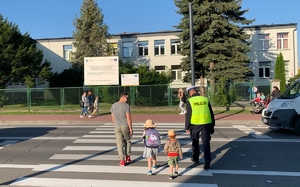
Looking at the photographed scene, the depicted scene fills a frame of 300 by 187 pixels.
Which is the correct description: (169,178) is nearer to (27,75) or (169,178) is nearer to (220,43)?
(220,43)

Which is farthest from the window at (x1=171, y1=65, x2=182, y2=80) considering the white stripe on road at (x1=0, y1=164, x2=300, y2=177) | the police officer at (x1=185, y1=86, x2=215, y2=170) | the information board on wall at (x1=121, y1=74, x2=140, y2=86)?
the white stripe on road at (x1=0, y1=164, x2=300, y2=177)

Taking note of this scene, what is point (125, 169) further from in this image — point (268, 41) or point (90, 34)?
point (268, 41)

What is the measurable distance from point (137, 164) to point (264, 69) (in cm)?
3801

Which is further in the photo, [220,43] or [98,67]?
[220,43]

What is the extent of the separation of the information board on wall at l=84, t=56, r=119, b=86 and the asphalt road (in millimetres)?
13972

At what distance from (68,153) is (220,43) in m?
20.7

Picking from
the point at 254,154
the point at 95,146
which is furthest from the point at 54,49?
the point at 254,154

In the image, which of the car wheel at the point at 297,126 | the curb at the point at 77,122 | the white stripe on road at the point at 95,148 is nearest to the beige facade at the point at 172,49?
the curb at the point at 77,122

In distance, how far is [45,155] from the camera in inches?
320

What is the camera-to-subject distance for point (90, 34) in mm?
38031

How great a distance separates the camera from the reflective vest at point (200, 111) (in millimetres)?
6410

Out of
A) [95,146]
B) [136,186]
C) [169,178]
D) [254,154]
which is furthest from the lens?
[95,146]

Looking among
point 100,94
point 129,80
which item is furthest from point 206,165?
point 100,94

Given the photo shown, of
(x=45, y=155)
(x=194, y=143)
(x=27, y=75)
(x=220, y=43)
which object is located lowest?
(x=45, y=155)
